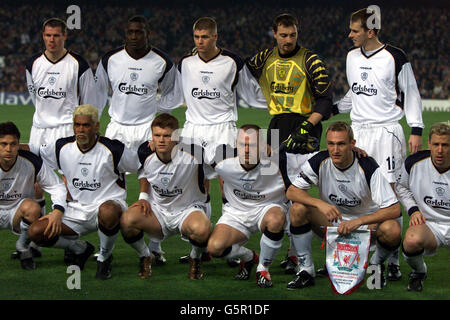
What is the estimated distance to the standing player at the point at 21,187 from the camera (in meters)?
5.85

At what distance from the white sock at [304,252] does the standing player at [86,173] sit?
1.46m

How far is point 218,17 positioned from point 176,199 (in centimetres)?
2885

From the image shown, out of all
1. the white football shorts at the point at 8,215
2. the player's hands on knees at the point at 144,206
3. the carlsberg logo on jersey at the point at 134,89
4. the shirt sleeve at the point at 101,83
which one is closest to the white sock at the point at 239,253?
the player's hands on knees at the point at 144,206

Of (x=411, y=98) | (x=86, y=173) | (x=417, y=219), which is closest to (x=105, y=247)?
(x=86, y=173)

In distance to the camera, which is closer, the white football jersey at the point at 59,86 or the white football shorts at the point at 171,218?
the white football shorts at the point at 171,218

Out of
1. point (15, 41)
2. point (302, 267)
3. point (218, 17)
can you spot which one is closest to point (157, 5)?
point (218, 17)

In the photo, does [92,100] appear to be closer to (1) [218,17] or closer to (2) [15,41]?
(2) [15,41]

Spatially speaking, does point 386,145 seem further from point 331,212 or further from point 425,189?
point 331,212

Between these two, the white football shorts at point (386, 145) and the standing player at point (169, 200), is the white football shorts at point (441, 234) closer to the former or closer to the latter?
the white football shorts at point (386, 145)

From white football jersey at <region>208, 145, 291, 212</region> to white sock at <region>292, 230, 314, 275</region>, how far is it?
456 millimetres

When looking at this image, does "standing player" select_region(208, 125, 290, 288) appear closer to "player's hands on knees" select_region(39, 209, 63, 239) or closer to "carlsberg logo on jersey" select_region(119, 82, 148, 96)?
"player's hands on knees" select_region(39, 209, 63, 239)

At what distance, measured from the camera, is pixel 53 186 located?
5965 mm

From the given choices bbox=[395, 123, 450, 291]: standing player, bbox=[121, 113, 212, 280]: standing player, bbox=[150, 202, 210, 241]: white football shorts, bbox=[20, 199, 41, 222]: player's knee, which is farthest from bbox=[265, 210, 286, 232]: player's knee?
bbox=[20, 199, 41, 222]: player's knee

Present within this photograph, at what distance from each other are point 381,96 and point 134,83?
2406 millimetres
